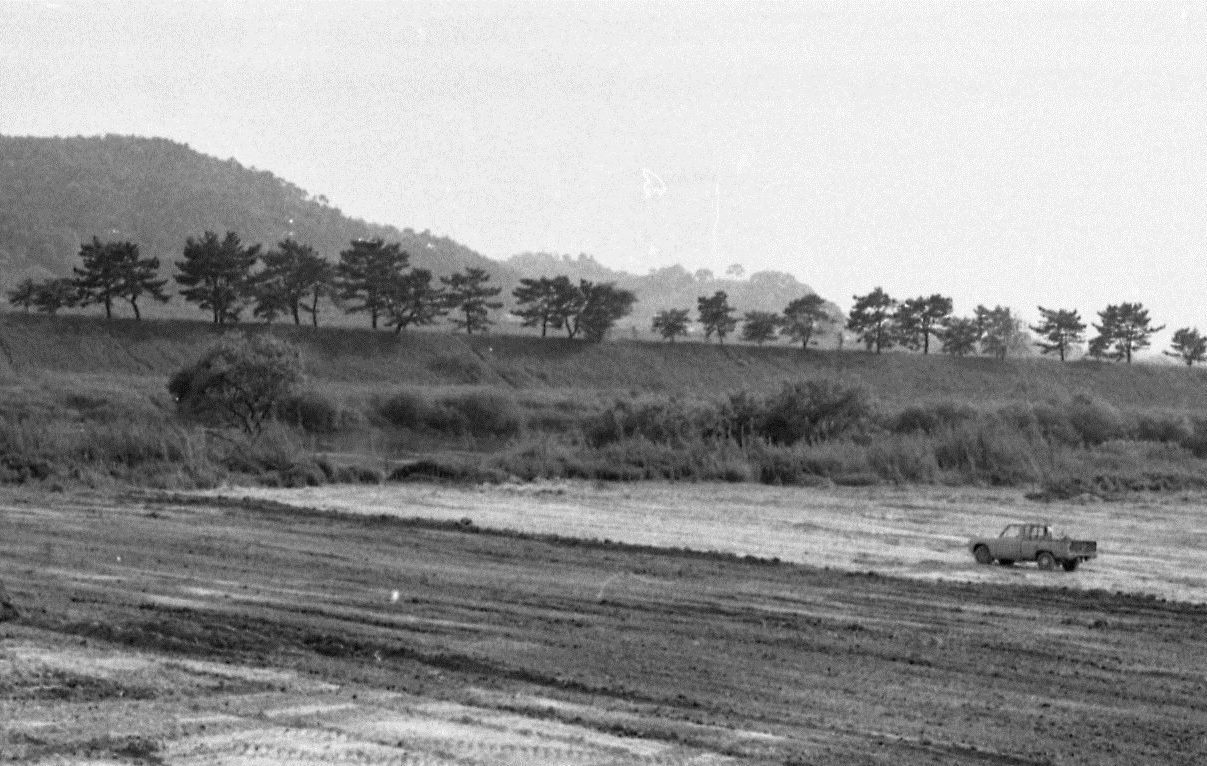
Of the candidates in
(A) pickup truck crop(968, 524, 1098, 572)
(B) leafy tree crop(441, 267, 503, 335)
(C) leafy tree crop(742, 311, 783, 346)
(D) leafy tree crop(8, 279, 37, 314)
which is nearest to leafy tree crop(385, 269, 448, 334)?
(B) leafy tree crop(441, 267, 503, 335)

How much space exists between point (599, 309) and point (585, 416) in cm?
3487

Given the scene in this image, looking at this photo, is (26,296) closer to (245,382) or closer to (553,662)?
(245,382)

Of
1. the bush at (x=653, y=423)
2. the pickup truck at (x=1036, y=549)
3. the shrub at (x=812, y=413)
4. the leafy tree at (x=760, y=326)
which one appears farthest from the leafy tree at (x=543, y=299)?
the pickup truck at (x=1036, y=549)

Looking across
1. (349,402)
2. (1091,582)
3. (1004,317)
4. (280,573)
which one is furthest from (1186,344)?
(280,573)

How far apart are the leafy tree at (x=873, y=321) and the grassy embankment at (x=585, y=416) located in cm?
491

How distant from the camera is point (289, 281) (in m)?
112

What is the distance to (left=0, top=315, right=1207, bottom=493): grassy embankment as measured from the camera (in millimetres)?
54375

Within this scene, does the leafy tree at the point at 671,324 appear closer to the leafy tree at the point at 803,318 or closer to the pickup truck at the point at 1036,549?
the leafy tree at the point at 803,318

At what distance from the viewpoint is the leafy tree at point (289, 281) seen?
359 ft

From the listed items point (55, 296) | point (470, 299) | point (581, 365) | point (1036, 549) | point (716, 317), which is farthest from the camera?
point (716, 317)

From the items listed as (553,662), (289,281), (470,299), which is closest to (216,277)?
(289,281)

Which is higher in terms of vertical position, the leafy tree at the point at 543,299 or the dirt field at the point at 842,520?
the leafy tree at the point at 543,299

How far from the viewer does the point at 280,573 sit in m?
27.2

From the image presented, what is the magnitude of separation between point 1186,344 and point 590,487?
283ft
